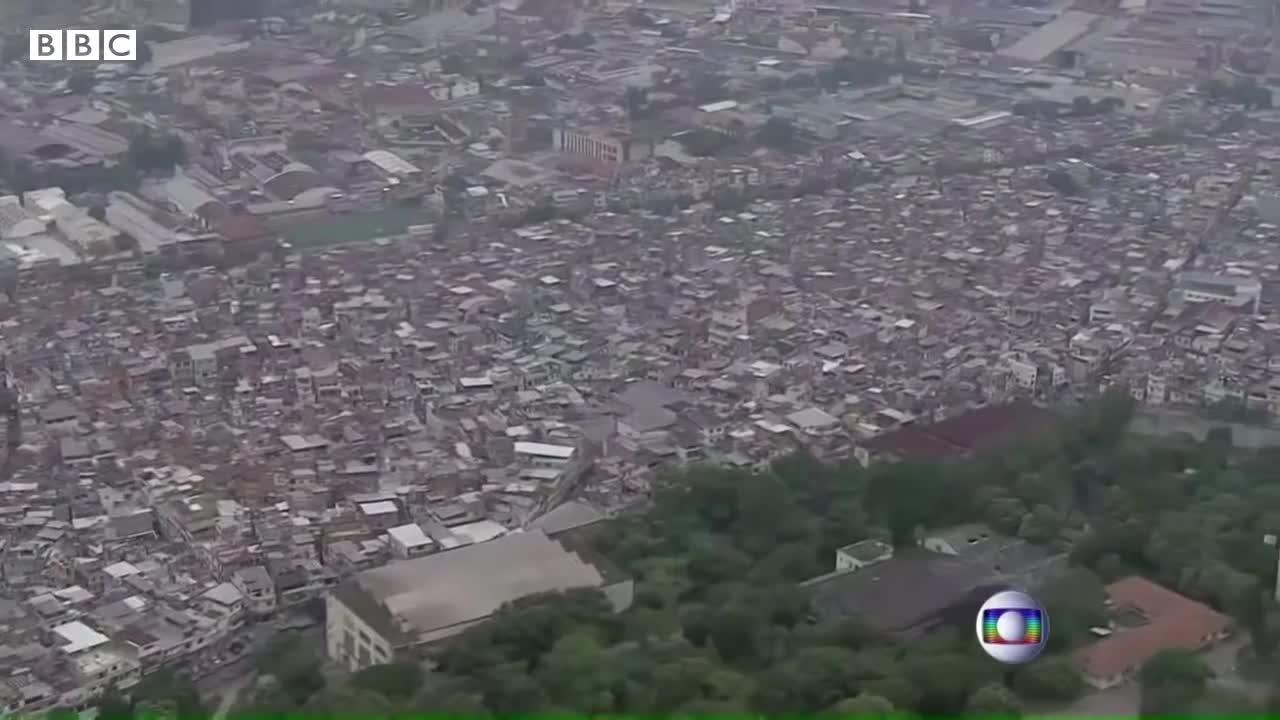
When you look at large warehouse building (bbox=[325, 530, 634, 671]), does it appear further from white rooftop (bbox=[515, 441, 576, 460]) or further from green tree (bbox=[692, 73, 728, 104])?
green tree (bbox=[692, 73, 728, 104])

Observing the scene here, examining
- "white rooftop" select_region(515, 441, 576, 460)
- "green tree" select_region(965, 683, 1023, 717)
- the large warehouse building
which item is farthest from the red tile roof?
"white rooftop" select_region(515, 441, 576, 460)

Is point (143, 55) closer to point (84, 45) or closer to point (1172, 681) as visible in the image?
point (84, 45)

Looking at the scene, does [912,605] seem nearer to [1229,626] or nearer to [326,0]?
[1229,626]

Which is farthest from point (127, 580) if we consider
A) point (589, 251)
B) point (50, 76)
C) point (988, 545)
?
point (50, 76)

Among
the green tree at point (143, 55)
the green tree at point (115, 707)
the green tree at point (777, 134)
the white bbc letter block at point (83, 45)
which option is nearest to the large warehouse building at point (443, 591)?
the green tree at point (115, 707)

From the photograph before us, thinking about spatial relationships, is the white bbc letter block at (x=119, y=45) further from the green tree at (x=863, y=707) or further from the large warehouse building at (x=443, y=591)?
the green tree at (x=863, y=707)

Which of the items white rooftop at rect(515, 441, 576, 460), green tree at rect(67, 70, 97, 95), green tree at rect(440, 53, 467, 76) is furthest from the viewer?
green tree at rect(440, 53, 467, 76)
